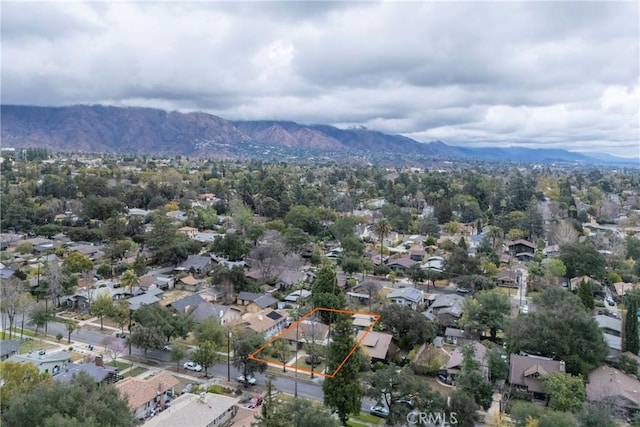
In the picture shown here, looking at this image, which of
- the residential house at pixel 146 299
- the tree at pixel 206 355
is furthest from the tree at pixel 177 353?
the residential house at pixel 146 299

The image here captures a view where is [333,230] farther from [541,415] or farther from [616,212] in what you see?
[616,212]

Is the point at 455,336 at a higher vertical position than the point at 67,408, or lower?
lower

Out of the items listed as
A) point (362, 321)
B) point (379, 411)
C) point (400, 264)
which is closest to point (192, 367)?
point (379, 411)

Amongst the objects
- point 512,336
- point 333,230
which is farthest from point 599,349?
point 333,230

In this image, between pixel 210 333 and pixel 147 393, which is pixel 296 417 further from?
pixel 210 333

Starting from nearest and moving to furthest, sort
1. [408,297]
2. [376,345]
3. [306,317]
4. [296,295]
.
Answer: [376,345], [306,317], [408,297], [296,295]
